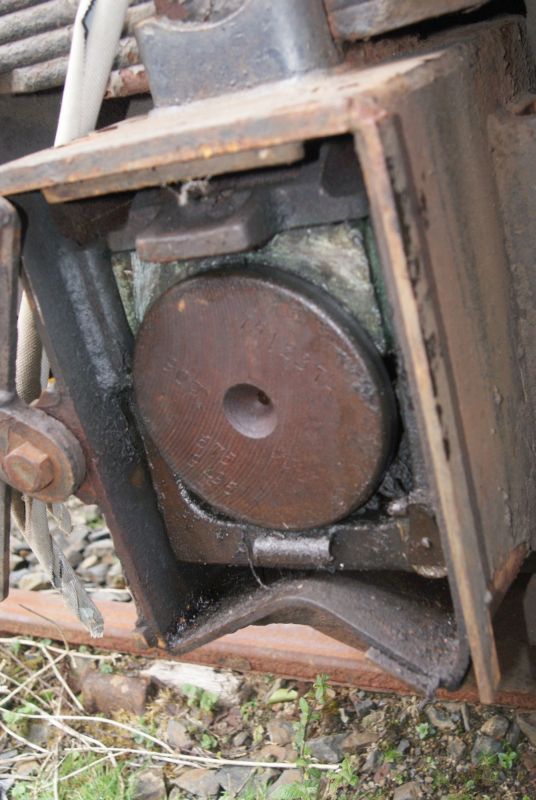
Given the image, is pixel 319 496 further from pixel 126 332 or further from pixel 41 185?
pixel 41 185

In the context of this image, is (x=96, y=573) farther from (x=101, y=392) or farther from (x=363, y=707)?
(x=101, y=392)

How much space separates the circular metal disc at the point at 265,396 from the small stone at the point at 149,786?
1.00 meters

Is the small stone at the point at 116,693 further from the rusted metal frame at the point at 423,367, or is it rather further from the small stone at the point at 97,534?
the rusted metal frame at the point at 423,367

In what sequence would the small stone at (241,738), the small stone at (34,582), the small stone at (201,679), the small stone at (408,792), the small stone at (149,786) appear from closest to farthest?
the small stone at (408,792)
the small stone at (149,786)
the small stone at (241,738)
the small stone at (201,679)
the small stone at (34,582)

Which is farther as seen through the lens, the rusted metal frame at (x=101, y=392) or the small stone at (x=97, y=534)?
the small stone at (x=97, y=534)

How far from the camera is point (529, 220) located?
5.02 ft

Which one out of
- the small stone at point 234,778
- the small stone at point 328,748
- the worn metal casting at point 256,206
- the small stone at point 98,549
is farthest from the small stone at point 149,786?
the worn metal casting at point 256,206

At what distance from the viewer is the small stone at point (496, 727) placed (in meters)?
2.04

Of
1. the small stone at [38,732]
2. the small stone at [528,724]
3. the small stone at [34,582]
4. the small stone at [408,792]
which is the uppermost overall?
the small stone at [408,792]

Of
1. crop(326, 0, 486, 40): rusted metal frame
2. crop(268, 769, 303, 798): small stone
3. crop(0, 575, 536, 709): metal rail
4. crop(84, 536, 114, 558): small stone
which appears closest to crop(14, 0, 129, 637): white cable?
crop(0, 575, 536, 709): metal rail

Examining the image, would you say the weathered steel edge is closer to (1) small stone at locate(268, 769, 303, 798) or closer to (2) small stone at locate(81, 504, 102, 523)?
(1) small stone at locate(268, 769, 303, 798)

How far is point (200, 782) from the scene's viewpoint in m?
2.17

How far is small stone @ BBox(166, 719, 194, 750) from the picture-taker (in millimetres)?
2314

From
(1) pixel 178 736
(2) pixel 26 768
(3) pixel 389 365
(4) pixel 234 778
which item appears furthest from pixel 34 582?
(3) pixel 389 365
